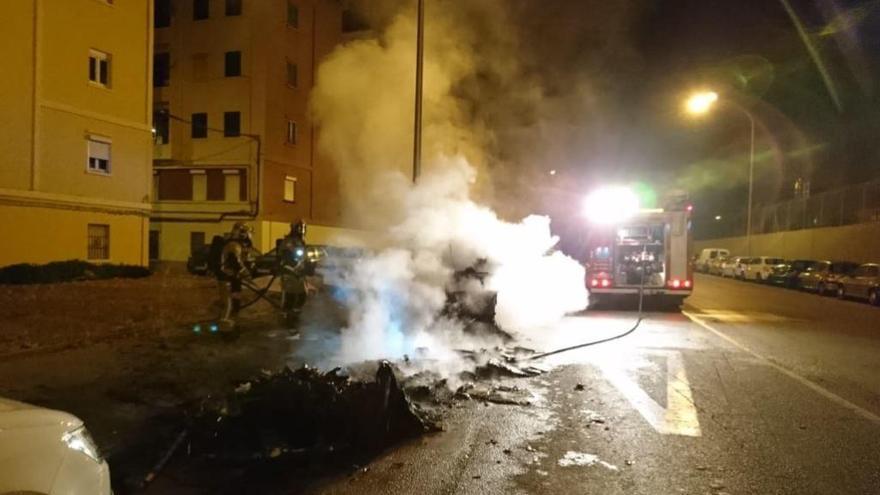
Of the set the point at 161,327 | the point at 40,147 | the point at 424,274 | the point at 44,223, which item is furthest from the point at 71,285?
the point at 424,274

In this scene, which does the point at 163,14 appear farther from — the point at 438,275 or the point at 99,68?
the point at 438,275

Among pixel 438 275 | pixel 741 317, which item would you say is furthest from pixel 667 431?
pixel 741 317

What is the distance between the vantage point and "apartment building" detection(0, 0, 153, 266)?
17562mm

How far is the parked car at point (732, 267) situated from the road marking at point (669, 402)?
29.5m

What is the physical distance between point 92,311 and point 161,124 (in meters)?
20.8

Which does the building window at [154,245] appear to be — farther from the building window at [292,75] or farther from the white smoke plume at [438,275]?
the white smoke plume at [438,275]

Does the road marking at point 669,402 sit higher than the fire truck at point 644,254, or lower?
lower

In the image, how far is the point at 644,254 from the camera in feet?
53.8

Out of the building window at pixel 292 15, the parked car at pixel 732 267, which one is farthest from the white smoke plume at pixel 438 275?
the parked car at pixel 732 267

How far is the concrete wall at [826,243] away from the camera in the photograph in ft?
94.6

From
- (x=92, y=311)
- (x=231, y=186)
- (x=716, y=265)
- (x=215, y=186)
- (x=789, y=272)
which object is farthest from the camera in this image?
(x=716, y=265)

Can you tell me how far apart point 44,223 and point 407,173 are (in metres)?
11.2

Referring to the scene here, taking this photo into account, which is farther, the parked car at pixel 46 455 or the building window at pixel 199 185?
the building window at pixel 199 185

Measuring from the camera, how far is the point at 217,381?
7332 millimetres
